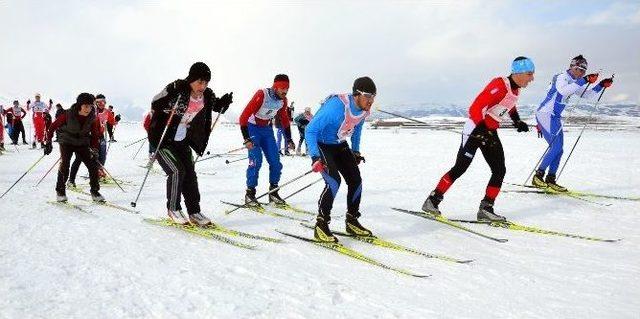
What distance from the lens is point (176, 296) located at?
310cm

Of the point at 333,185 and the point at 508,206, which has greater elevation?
the point at 333,185

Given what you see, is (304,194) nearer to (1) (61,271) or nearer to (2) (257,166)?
(2) (257,166)

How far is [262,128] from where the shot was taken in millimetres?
7117

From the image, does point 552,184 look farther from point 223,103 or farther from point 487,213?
point 223,103

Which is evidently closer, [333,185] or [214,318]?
[214,318]

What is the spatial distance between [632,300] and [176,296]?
3.41 meters

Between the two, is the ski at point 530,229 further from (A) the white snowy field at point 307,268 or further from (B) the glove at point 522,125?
(B) the glove at point 522,125

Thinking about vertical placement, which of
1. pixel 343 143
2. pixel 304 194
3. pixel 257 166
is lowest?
pixel 304 194

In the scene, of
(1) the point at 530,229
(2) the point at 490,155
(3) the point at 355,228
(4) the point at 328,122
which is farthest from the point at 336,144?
(1) the point at 530,229

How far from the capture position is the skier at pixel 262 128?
6.88 m

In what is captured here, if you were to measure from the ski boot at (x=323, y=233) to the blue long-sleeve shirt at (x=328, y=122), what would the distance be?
2.46ft

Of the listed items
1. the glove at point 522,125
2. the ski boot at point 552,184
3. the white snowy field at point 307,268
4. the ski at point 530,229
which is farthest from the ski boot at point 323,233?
the ski boot at point 552,184

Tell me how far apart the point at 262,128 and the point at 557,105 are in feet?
17.9

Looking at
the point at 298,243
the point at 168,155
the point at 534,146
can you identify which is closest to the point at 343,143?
the point at 298,243
